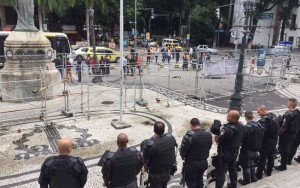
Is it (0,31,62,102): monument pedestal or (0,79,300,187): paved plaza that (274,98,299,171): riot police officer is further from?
(0,31,62,102): monument pedestal

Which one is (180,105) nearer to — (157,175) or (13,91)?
(13,91)

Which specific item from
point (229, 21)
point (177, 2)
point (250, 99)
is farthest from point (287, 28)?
point (250, 99)

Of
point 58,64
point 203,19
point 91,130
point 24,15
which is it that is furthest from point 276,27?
point 91,130

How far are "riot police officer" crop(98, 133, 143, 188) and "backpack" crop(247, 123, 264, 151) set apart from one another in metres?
2.29

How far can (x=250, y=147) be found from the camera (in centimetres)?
577

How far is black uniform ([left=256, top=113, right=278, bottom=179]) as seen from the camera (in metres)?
5.93

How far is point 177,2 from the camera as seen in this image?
58531 millimetres

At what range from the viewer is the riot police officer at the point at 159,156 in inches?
190

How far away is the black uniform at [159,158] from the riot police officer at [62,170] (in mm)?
1144

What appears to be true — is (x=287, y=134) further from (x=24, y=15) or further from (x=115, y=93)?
(x=24, y=15)

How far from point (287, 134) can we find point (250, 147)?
1251mm

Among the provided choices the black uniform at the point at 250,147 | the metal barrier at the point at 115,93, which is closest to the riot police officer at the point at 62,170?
the black uniform at the point at 250,147

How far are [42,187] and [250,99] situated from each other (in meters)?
13.2

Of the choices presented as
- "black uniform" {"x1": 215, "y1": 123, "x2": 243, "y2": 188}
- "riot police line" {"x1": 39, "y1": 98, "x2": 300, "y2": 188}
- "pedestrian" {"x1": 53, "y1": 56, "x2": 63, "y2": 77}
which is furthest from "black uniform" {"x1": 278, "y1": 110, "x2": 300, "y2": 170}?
"pedestrian" {"x1": 53, "y1": 56, "x2": 63, "y2": 77}
